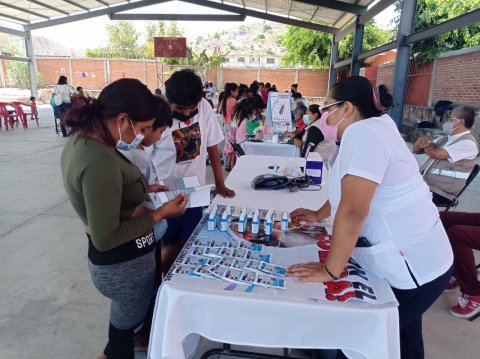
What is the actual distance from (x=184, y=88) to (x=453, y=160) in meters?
2.40

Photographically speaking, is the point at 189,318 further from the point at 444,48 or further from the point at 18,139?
the point at 444,48

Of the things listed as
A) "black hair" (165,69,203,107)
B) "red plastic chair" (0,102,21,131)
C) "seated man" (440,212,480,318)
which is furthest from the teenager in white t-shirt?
"red plastic chair" (0,102,21,131)

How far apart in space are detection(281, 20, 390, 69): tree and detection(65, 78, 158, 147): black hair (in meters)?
18.6

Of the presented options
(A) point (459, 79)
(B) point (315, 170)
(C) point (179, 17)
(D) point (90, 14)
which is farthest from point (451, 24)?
(D) point (90, 14)

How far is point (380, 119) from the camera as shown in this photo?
3.71ft

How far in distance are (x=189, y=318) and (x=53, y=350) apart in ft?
4.06

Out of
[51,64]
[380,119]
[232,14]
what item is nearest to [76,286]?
[380,119]

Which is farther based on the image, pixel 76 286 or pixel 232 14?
pixel 232 14

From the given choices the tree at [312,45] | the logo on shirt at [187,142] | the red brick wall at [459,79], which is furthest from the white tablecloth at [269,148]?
the tree at [312,45]

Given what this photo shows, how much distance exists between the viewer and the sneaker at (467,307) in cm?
218

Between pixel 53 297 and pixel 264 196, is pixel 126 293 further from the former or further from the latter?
pixel 53 297

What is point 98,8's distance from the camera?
14164 mm

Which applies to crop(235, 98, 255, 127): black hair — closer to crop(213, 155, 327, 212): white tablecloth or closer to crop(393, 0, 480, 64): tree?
crop(213, 155, 327, 212): white tablecloth

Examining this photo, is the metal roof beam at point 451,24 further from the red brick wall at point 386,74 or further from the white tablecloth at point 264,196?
the white tablecloth at point 264,196
